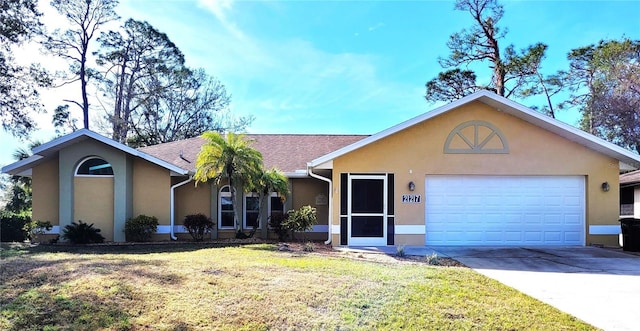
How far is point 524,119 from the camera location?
41.1 ft

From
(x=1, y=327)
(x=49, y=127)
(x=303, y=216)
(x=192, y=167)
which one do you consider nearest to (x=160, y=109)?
(x=49, y=127)

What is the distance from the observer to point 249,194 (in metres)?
15.4

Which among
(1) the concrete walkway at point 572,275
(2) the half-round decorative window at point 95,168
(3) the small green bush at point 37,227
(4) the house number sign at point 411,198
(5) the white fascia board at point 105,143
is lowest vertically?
(1) the concrete walkway at point 572,275

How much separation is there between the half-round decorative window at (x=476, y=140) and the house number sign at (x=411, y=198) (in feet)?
5.53

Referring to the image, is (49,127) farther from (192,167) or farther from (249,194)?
(249,194)

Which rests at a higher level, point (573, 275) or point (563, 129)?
point (563, 129)

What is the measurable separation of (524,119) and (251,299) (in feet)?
35.3

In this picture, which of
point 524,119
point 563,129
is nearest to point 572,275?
point 563,129

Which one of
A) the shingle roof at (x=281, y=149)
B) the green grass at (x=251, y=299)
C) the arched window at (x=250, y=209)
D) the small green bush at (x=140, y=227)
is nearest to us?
the green grass at (x=251, y=299)

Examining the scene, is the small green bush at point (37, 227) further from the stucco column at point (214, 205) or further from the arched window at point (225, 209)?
the arched window at point (225, 209)

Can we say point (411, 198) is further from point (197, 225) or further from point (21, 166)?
point (21, 166)

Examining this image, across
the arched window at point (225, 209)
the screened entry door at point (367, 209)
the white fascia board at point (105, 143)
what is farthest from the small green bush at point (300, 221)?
the white fascia board at point (105, 143)

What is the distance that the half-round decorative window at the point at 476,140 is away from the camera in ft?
41.1

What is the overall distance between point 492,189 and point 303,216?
20.6 feet
